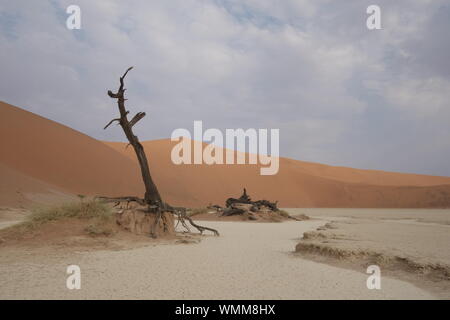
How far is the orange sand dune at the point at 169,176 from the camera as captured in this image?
3694 centimetres

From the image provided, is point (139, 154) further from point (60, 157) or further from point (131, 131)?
point (60, 157)

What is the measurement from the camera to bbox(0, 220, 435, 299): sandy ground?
439 cm

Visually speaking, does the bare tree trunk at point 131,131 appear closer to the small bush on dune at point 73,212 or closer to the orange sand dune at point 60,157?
the small bush on dune at point 73,212

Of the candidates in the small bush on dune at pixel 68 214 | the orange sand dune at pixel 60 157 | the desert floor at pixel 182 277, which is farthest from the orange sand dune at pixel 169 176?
the desert floor at pixel 182 277

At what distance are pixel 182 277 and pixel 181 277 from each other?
0.05 ft

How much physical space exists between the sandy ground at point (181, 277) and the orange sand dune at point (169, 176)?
82.1 ft

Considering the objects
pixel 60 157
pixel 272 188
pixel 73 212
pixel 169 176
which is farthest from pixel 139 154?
pixel 272 188

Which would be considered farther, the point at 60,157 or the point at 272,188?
the point at 272,188

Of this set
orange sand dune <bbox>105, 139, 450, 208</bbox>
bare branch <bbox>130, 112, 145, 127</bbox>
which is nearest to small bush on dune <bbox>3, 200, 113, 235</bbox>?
bare branch <bbox>130, 112, 145, 127</bbox>

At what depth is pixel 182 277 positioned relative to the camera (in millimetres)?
5348

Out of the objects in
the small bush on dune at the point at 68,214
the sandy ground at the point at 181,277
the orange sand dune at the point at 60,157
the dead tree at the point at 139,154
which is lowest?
the sandy ground at the point at 181,277
